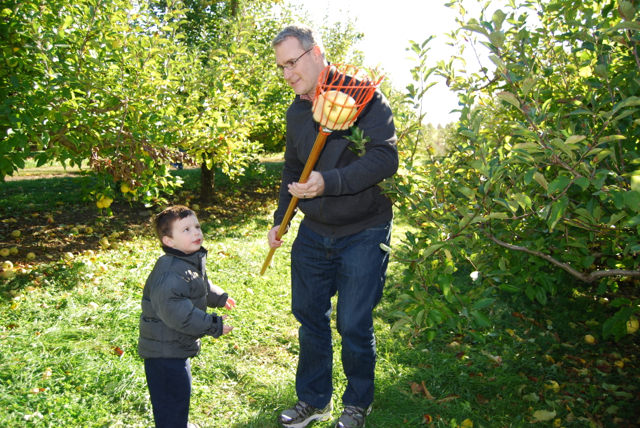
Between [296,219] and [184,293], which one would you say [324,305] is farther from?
[296,219]

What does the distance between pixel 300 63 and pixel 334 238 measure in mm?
884

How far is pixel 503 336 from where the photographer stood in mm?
3773

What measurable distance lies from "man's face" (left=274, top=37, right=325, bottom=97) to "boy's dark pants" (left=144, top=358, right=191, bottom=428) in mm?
1453

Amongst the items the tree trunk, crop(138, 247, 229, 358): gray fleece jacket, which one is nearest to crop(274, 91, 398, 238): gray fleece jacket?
crop(138, 247, 229, 358): gray fleece jacket

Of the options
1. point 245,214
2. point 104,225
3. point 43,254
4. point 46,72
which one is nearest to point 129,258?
point 43,254

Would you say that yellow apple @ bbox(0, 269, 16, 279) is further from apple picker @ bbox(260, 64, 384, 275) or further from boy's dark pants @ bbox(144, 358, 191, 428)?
apple picker @ bbox(260, 64, 384, 275)

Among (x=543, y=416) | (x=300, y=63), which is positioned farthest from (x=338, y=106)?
(x=543, y=416)

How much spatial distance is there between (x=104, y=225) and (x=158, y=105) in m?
2.54

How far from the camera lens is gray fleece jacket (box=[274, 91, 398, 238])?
2213 mm

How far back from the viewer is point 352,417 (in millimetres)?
2523

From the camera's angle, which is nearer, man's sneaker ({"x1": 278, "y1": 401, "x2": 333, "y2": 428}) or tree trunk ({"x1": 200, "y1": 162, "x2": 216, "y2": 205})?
man's sneaker ({"x1": 278, "y1": 401, "x2": 333, "y2": 428})

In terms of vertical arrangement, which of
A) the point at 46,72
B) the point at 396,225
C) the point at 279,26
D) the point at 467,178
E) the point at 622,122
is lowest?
the point at 396,225

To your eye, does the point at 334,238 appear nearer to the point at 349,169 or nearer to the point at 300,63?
the point at 349,169

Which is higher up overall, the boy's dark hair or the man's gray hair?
the man's gray hair
